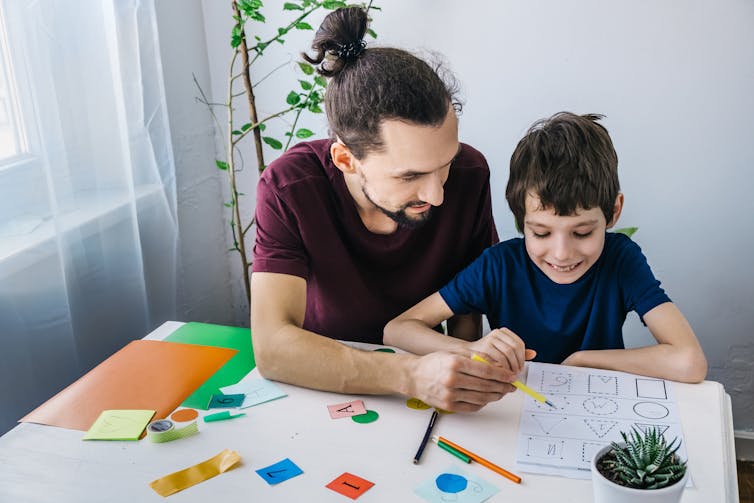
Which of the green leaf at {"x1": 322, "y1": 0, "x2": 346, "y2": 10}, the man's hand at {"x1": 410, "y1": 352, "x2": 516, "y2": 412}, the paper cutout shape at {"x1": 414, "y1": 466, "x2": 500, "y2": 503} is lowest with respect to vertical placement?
the paper cutout shape at {"x1": 414, "y1": 466, "x2": 500, "y2": 503}

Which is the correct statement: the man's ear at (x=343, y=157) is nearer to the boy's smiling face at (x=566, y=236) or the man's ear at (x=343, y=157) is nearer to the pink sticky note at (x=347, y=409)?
A: the boy's smiling face at (x=566, y=236)

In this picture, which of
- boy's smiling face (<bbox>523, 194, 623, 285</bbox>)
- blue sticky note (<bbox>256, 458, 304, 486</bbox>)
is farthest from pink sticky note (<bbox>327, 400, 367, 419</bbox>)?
boy's smiling face (<bbox>523, 194, 623, 285</bbox>)

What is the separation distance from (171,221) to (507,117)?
0.96 m

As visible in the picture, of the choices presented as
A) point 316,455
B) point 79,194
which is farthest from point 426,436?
point 79,194

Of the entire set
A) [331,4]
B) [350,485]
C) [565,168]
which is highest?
[331,4]

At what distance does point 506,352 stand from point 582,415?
14cm

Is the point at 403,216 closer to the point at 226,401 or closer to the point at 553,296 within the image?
the point at 553,296

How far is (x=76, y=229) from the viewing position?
1.51 metres

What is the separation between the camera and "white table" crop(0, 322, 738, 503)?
0.86 meters

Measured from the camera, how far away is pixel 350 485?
87 centimetres

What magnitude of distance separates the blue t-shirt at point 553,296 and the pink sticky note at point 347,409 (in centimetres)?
34

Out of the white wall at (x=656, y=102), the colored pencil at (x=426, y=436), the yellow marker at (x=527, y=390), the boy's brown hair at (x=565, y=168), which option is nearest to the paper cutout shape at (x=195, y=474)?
the colored pencil at (x=426, y=436)

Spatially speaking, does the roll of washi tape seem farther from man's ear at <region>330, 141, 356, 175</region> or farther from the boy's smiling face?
the boy's smiling face

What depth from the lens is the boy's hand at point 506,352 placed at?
3.38ft
